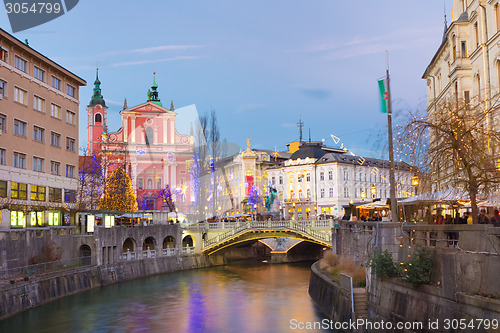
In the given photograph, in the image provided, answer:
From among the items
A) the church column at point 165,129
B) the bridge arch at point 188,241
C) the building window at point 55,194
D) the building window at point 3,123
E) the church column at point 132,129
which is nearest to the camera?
the building window at point 3,123

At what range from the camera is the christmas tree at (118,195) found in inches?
2837

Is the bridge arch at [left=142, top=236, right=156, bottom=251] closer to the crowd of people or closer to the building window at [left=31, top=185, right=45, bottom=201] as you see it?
the building window at [left=31, top=185, right=45, bottom=201]

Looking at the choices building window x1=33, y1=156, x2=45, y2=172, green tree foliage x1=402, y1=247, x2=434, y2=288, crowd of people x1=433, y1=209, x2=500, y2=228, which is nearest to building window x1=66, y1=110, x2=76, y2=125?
building window x1=33, y1=156, x2=45, y2=172

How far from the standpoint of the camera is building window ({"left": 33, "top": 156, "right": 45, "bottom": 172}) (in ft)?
169

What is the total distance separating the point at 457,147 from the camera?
22.4 meters

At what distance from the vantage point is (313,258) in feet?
266

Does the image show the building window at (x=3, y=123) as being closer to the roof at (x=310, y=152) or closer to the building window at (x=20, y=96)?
the building window at (x=20, y=96)

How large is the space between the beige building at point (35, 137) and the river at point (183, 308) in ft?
30.3

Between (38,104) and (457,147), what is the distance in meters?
41.1

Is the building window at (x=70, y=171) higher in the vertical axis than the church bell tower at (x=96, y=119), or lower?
lower

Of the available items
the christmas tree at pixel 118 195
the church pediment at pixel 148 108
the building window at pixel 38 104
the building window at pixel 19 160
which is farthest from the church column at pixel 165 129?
the building window at pixel 19 160

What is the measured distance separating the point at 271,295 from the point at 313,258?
35.0 m

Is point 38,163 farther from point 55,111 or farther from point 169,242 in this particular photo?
point 169,242

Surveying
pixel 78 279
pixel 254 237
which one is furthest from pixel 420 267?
pixel 254 237
